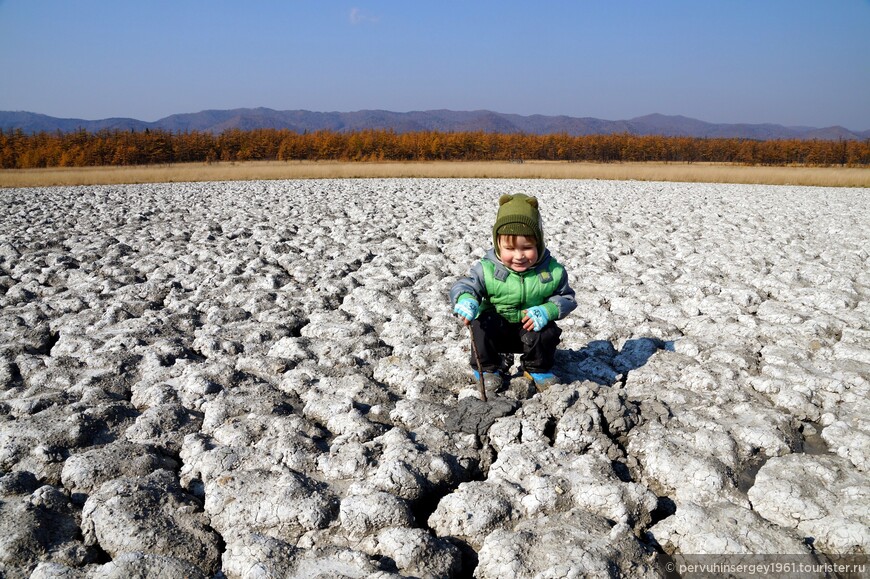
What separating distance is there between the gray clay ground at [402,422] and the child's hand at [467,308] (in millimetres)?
366

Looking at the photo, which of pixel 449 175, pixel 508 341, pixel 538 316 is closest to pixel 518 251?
pixel 538 316

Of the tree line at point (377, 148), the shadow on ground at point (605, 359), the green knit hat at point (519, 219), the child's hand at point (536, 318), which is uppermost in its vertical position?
the tree line at point (377, 148)

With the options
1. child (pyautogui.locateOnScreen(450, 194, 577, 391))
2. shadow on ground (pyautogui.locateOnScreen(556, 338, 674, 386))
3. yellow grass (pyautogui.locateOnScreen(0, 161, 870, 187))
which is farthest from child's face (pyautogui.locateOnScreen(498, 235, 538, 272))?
yellow grass (pyautogui.locateOnScreen(0, 161, 870, 187))

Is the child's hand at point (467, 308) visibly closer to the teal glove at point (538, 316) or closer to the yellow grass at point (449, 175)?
the teal glove at point (538, 316)

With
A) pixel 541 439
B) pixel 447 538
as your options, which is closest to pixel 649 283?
pixel 541 439

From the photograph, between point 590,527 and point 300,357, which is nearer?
point 590,527

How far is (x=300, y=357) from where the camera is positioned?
3229 millimetres

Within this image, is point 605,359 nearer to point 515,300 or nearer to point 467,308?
point 515,300

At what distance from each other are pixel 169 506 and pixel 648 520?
60.6 inches

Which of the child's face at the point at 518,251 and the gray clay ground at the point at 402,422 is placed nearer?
the gray clay ground at the point at 402,422

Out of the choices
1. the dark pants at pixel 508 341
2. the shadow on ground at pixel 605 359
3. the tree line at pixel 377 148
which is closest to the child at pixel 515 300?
the dark pants at pixel 508 341

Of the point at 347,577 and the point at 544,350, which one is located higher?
the point at 544,350

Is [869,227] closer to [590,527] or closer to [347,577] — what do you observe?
[590,527]

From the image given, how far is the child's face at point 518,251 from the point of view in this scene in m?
2.66
